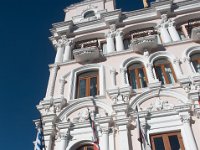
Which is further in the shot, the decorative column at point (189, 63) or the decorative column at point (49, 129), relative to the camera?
the decorative column at point (189, 63)

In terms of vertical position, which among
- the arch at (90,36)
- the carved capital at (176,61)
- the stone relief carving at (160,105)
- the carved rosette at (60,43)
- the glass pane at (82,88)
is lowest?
the stone relief carving at (160,105)

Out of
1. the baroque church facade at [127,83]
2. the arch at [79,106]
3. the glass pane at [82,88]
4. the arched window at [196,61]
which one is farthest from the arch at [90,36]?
the arch at [79,106]

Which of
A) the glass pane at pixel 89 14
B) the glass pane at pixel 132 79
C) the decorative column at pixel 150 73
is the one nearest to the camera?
the decorative column at pixel 150 73

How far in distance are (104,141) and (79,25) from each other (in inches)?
425

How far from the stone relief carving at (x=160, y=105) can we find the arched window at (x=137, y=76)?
173 centimetres

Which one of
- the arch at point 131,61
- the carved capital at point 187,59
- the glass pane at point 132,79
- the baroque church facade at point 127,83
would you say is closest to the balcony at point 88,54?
the baroque church facade at point 127,83

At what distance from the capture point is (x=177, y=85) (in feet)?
44.6

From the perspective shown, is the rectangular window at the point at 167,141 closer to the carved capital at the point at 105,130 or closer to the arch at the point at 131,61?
the carved capital at the point at 105,130

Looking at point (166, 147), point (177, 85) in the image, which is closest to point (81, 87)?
point (177, 85)

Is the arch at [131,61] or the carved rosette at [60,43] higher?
the carved rosette at [60,43]

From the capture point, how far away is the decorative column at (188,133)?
1065 centimetres

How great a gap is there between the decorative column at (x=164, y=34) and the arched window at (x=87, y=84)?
474 centimetres

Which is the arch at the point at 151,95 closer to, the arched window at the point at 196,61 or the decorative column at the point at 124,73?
the decorative column at the point at 124,73

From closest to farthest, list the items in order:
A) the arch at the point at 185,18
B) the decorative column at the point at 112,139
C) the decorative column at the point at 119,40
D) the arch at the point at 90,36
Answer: the decorative column at the point at 112,139 → the decorative column at the point at 119,40 → the arch at the point at 185,18 → the arch at the point at 90,36
